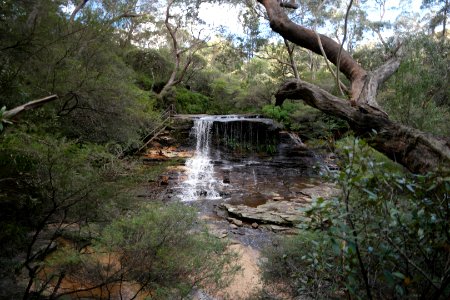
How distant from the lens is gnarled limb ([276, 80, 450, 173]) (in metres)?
2.67

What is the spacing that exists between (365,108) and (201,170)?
8.89m

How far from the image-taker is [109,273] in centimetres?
297

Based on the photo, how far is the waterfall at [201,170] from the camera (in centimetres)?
920

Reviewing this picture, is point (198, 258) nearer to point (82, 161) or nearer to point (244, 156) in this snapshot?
point (82, 161)

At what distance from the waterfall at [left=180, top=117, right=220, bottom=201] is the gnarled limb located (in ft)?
19.5

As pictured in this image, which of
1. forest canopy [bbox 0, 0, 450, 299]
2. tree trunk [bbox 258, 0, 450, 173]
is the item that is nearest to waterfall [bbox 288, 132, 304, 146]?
forest canopy [bbox 0, 0, 450, 299]

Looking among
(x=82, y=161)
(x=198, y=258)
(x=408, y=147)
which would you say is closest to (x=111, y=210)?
(x=82, y=161)

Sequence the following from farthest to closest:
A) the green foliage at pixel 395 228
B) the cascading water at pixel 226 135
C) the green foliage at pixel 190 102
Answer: the green foliage at pixel 190 102, the cascading water at pixel 226 135, the green foliage at pixel 395 228

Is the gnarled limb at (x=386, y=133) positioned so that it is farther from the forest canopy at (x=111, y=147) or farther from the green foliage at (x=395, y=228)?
the green foliage at (x=395, y=228)

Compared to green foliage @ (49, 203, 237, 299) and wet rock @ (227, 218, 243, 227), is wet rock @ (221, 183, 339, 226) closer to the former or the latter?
wet rock @ (227, 218, 243, 227)

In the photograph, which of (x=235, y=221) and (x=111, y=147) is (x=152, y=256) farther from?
(x=235, y=221)

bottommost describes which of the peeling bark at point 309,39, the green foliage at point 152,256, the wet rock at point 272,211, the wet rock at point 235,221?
the wet rock at point 235,221

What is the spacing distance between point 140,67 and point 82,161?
16.3m

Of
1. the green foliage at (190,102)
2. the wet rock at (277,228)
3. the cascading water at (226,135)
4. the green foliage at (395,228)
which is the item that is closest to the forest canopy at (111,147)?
the green foliage at (395,228)
